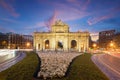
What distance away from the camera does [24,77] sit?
19562 mm

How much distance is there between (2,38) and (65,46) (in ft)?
183

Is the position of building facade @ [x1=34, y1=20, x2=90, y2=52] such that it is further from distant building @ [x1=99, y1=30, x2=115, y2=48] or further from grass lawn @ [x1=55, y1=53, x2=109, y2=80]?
grass lawn @ [x1=55, y1=53, x2=109, y2=80]

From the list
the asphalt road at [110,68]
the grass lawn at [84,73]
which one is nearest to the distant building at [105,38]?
the asphalt road at [110,68]

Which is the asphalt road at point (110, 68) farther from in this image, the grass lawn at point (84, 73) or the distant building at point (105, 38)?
the distant building at point (105, 38)

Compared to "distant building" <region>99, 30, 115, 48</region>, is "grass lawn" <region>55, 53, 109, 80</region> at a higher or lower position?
lower

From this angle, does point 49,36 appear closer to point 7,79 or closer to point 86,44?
point 86,44

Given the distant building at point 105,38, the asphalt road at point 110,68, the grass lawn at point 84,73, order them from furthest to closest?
the distant building at point 105,38
the asphalt road at point 110,68
the grass lawn at point 84,73

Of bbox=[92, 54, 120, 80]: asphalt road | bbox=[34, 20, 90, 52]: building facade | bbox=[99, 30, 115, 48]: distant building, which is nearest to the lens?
bbox=[92, 54, 120, 80]: asphalt road

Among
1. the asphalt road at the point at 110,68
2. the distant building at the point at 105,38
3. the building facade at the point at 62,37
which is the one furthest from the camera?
the distant building at the point at 105,38

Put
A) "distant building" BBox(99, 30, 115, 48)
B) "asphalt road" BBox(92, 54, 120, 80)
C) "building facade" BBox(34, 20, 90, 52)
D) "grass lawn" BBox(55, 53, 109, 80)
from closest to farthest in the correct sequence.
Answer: "grass lawn" BBox(55, 53, 109, 80)
"asphalt road" BBox(92, 54, 120, 80)
"building facade" BBox(34, 20, 90, 52)
"distant building" BBox(99, 30, 115, 48)

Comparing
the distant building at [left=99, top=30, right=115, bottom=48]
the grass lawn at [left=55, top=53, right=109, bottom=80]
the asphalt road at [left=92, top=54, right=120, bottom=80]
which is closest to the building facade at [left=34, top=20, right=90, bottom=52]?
the asphalt road at [left=92, top=54, right=120, bottom=80]

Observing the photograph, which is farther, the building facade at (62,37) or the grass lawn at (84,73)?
the building facade at (62,37)

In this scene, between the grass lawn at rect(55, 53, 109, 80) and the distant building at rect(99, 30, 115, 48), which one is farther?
the distant building at rect(99, 30, 115, 48)

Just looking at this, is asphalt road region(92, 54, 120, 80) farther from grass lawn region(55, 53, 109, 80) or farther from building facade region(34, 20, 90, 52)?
building facade region(34, 20, 90, 52)
